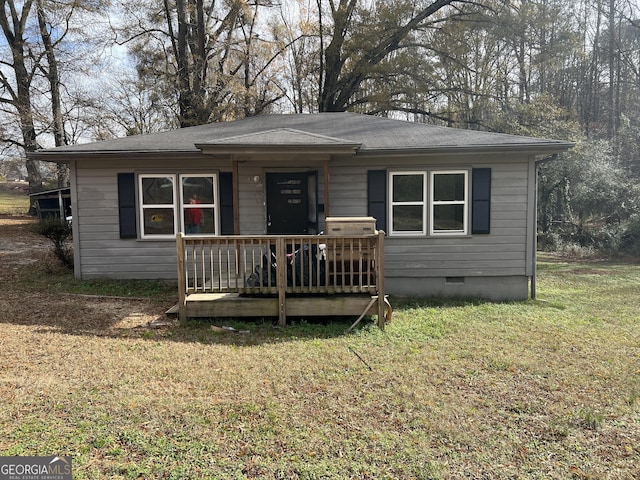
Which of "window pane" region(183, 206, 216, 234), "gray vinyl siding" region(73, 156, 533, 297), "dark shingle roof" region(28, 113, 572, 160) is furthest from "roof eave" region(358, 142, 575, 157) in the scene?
"window pane" region(183, 206, 216, 234)

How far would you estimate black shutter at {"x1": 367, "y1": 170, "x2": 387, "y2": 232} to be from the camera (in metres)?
7.80

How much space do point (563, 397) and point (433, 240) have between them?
452cm

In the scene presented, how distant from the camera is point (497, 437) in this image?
294 centimetres

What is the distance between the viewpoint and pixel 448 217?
789cm

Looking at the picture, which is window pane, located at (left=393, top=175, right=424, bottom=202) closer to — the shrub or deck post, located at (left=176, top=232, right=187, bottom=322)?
deck post, located at (left=176, top=232, right=187, bottom=322)

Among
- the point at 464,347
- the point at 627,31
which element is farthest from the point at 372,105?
the point at 464,347

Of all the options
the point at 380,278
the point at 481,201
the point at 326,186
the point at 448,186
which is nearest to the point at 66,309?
the point at 326,186

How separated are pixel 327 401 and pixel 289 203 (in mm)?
5336

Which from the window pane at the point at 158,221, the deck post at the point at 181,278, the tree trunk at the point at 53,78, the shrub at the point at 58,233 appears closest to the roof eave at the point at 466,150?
the deck post at the point at 181,278

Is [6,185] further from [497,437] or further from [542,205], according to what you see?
[497,437]

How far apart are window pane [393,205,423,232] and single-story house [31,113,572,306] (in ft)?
0.06

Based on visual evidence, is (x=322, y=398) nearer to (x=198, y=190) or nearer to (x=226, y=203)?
(x=226, y=203)

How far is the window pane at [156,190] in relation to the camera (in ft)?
26.2

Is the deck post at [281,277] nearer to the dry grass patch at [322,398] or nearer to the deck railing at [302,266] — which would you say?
the deck railing at [302,266]
